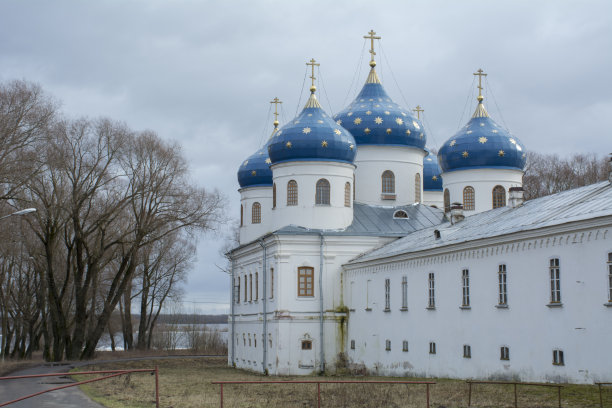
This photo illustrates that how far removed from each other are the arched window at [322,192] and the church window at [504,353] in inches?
593

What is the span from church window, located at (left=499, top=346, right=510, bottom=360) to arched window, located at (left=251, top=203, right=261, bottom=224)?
75.3 ft

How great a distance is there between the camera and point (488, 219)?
92.6 ft

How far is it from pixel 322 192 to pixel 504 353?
15.5 metres

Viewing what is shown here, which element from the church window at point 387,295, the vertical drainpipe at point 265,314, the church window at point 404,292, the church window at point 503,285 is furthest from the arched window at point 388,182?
the church window at point 503,285

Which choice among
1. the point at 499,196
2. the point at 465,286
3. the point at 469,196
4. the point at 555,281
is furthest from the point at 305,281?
the point at 555,281

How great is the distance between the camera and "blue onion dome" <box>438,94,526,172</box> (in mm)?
38625

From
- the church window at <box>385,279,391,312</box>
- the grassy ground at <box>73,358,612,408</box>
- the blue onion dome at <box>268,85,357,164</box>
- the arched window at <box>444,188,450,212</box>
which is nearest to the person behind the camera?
the grassy ground at <box>73,358,612,408</box>

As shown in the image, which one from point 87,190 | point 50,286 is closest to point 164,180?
point 87,190

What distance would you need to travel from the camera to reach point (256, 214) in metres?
44.2

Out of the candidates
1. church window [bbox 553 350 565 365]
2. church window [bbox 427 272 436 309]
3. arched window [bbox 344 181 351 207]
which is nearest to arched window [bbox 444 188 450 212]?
arched window [bbox 344 181 351 207]

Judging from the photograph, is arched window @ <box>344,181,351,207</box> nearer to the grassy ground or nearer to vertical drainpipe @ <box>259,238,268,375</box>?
vertical drainpipe @ <box>259,238,268,375</box>

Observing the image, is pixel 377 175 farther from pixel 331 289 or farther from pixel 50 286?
pixel 50 286

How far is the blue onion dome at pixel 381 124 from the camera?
133ft

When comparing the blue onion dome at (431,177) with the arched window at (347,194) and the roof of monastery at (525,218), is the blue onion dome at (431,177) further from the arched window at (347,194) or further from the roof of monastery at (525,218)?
the roof of monastery at (525,218)
